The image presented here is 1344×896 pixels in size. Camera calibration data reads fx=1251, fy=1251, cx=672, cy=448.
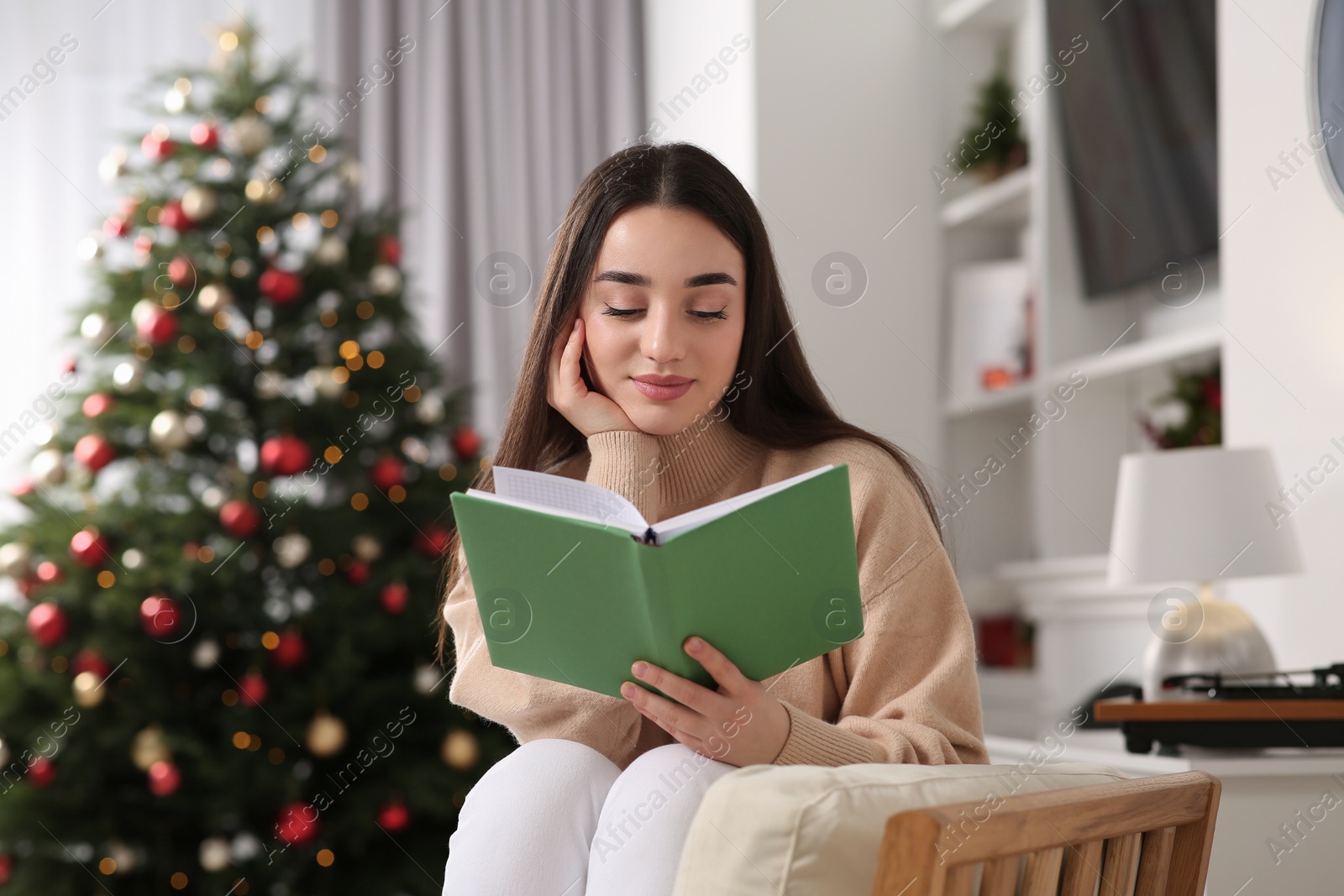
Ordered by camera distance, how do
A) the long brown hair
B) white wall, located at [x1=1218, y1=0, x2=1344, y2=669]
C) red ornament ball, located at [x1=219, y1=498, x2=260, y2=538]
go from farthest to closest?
red ornament ball, located at [x1=219, y1=498, x2=260, y2=538] → white wall, located at [x1=1218, y1=0, x2=1344, y2=669] → the long brown hair

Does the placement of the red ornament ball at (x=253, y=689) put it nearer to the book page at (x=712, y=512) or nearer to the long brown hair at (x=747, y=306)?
the long brown hair at (x=747, y=306)

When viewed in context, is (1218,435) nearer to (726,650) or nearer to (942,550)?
(942,550)

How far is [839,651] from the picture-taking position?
1340 millimetres

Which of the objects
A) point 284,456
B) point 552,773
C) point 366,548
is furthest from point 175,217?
point 552,773

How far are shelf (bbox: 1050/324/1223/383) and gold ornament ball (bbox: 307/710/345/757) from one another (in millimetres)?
1769

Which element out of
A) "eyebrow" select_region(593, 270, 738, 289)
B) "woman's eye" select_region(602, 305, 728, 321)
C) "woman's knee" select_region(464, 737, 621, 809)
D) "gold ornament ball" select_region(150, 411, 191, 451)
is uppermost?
"eyebrow" select_region(593, 270, 738, 289)

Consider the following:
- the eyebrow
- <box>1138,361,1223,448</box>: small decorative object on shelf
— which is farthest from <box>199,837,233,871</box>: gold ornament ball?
<box>1138,361,1223,448</box>: small decorative object on shelf

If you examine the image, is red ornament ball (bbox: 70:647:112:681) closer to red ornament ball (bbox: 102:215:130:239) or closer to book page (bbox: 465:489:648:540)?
red ornament ball (bbox: 102:215:130:239)

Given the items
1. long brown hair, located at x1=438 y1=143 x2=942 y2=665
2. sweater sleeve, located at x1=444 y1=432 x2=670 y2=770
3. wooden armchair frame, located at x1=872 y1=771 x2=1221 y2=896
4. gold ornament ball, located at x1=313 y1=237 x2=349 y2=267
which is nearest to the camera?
wooden armchair frame, located at x1=872 y1=771 x2=1221 y2=896

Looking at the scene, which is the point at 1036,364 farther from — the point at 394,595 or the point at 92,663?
the point at 92,663

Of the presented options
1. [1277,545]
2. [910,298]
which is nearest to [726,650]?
[1277,545]

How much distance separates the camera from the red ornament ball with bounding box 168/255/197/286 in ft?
8.49

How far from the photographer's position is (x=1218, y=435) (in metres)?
2.44

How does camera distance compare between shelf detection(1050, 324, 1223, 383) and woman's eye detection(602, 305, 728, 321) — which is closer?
woman's eye detection(602, 305, 728, 321)
